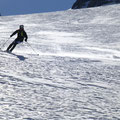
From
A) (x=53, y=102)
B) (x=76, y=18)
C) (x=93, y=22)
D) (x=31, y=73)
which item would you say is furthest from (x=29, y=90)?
(x=76, y=18)

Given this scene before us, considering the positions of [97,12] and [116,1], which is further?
[116,1]

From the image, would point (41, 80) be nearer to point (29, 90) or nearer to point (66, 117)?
point (29, 90)

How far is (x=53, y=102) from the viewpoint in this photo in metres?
4.93

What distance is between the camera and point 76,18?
3406cm

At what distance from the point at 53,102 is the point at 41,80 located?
1735 millimetres

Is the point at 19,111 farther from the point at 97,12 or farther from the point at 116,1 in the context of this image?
the point at 116,1

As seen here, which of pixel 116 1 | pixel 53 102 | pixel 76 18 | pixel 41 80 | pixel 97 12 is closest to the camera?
pixel 53 102

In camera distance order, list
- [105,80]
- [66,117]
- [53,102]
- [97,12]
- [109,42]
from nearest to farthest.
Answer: [66,117] → [53,102] → [105,80] → [109,42] → [97,12]

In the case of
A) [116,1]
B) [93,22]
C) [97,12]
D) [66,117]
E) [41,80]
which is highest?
[116,1]

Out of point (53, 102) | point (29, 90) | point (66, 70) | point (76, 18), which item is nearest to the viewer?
point (53, 102)

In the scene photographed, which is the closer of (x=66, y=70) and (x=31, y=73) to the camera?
(x=31, y=73)

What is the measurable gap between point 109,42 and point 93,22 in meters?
12.3

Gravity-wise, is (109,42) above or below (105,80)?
above

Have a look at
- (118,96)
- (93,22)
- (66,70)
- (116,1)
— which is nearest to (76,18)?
(93,22)
